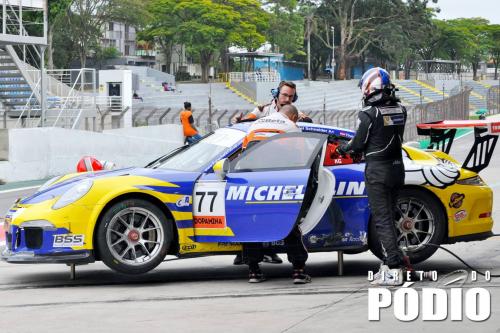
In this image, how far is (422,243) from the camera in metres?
10.0

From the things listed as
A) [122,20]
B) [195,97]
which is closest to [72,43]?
[122,20]

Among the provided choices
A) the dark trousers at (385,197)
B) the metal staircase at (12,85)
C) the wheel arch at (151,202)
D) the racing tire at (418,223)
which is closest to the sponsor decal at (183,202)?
the wheel arch at (151,202)

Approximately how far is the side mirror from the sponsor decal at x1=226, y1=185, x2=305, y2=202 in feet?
0.50

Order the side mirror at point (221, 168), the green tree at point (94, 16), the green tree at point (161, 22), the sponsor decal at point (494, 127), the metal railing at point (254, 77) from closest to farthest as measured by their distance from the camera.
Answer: the side mirror at point (221, 168) → the sponsor decal at point (494, 127) → the green tree at point (94, 16) → the metal railing at point (254, 77) → the green tree at point (161, 22)

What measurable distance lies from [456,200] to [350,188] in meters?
1.06

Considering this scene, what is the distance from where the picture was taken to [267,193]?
9.38 m

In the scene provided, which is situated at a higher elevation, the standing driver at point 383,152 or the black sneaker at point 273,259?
the standing driver at point 383,152

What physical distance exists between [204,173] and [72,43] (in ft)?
265

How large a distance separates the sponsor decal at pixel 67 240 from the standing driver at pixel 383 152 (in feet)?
7.67

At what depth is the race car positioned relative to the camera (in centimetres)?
939

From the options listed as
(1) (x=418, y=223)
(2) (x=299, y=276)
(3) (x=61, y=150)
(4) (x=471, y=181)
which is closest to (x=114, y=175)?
(2) (x=299, y=276)

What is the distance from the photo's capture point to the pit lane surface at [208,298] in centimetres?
753

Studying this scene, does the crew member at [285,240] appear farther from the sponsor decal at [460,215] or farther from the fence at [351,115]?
the fence at [351,115]

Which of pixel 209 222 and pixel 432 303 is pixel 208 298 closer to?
pixel 209 222
